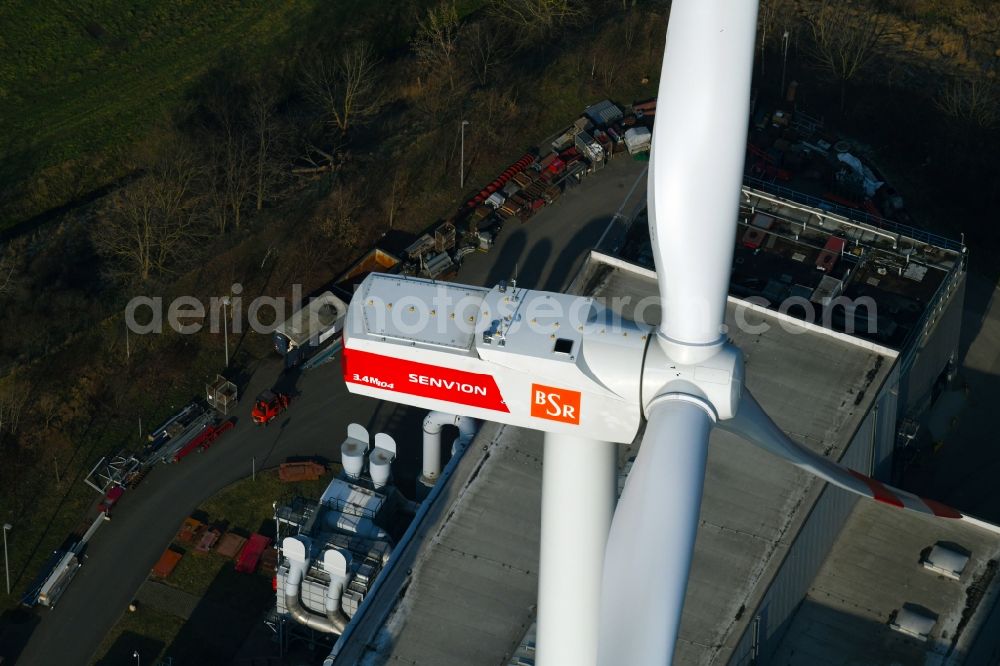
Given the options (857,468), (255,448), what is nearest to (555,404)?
(857,468)

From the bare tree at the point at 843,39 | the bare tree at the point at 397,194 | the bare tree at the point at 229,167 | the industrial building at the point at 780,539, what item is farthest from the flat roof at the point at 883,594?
the bare tree at the point at 843,39

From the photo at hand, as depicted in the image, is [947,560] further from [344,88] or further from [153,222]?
[344,88]

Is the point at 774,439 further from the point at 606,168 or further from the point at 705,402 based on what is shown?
the point at 606,168

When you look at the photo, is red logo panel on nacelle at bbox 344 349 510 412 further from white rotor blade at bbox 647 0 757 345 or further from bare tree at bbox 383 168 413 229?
bare tree at bbox 383 168 413 229

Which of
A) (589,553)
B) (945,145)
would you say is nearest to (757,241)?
(945,145)

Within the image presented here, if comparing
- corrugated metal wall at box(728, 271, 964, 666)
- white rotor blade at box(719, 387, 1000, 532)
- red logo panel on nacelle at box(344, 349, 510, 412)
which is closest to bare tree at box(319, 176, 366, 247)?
corrugated metal wall at box(728, 271, 964, 666)

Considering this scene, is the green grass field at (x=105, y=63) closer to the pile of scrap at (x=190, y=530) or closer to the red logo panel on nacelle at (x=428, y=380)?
the pile of scrap at (x=190, y=530)
